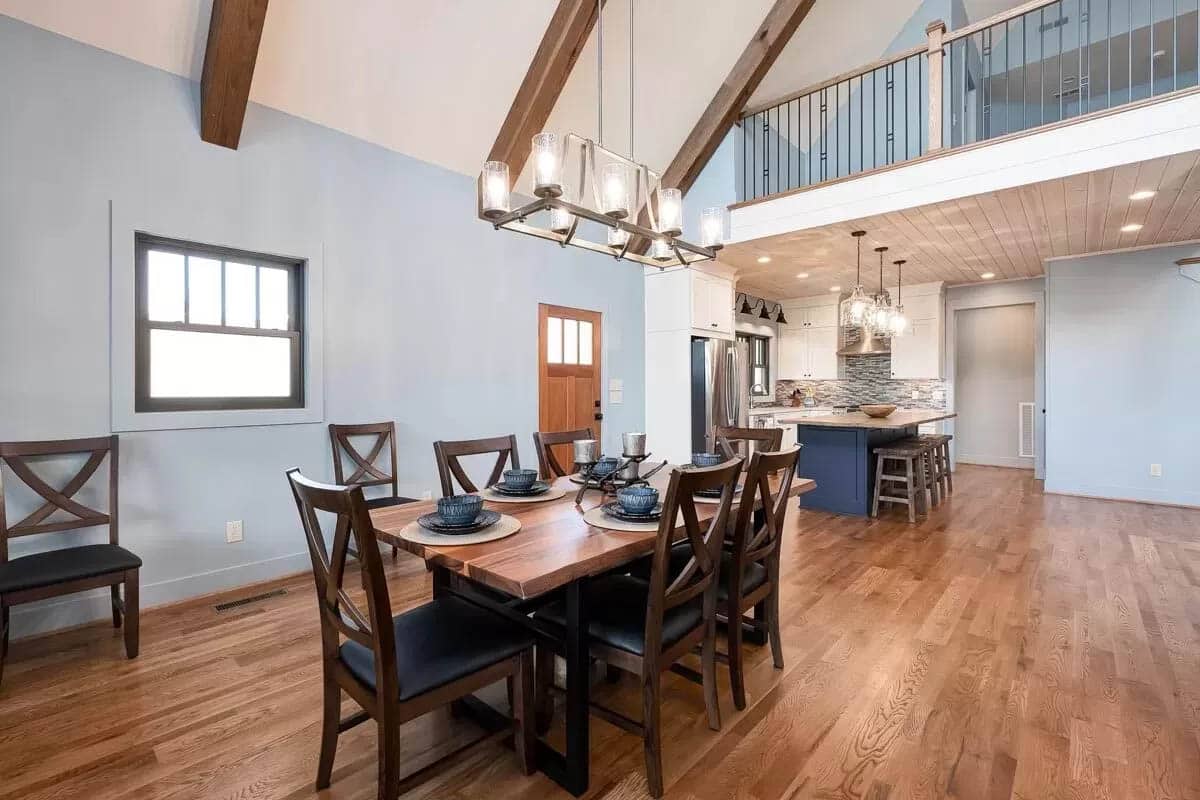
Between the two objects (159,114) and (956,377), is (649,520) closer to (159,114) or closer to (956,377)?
(159,114)

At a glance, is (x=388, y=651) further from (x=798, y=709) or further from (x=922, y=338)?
(x=922, y=338)

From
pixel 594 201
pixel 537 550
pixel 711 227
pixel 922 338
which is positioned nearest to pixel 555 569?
pixel 537 550

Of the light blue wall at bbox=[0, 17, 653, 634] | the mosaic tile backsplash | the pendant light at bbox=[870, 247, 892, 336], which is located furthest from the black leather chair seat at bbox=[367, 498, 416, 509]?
the mosaic tile backsplash

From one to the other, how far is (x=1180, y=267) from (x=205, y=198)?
7.92m

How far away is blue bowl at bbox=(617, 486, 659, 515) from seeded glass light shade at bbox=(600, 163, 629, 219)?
1.20m

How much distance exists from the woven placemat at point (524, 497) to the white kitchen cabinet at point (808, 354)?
6651 millimetres

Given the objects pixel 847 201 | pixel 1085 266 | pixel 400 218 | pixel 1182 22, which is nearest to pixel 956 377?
pixel 1085 266

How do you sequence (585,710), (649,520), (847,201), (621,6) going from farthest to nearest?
(847,201)
(621,6)
(649,520)
(585,710)

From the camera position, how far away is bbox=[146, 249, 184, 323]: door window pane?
2965mm

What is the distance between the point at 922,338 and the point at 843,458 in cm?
302

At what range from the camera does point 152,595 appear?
2.90m

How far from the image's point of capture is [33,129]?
2557 millimetres

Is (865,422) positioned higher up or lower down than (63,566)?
higher up

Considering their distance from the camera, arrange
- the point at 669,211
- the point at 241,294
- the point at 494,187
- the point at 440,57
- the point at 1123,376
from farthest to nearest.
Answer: the point at 1123,376
the point at 440,57
the point at 241,294
the point at 669,211
the point at 494,187
